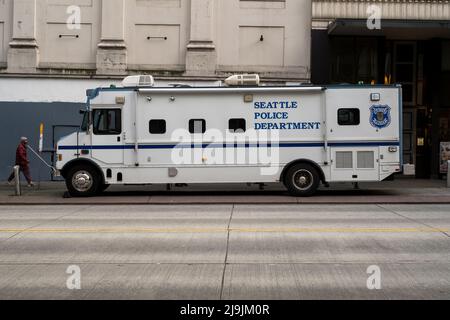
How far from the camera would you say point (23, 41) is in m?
22.7

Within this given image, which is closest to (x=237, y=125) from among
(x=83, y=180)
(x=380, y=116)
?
(x=380, y=116)

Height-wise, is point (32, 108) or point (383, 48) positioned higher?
point (383, 48)

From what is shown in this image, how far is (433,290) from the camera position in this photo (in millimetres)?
6418

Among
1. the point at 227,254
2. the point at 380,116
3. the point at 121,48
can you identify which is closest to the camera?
the point at 227,254

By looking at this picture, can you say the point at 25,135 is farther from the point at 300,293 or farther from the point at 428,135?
the point at 300,293

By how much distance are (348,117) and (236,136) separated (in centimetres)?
326

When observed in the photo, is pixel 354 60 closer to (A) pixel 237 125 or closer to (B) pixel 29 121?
(A) pixel 237 125

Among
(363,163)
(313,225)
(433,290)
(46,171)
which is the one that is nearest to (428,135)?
(363,163)

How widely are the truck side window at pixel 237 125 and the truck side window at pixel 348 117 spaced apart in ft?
9.02

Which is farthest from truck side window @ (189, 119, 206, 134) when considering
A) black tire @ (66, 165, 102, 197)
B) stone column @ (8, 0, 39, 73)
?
stone column @ (8, 0, 39, 73)

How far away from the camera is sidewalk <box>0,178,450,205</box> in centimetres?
1589

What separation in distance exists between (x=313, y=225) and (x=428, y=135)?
45.1 feet

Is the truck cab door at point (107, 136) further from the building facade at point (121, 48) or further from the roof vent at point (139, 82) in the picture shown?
the building facade at point (121, 48)
